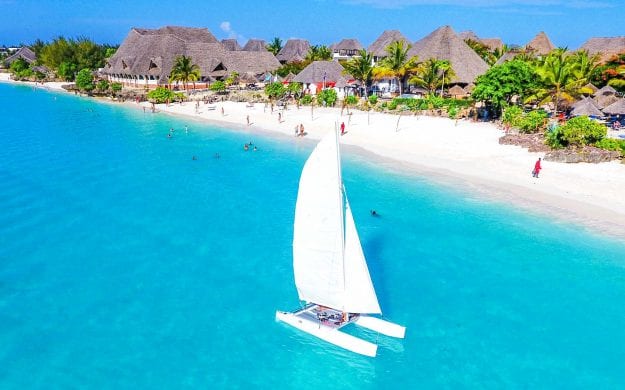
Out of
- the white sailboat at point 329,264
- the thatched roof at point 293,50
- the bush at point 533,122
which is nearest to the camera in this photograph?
the white sailboat at point 329,264

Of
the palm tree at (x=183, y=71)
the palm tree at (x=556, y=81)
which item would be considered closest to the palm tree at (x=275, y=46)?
the palm tree at (x=183, y=71)

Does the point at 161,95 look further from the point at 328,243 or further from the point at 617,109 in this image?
the point at 328,243

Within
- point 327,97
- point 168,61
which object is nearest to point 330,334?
point 327,97

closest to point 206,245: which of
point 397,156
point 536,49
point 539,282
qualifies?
point 539,282

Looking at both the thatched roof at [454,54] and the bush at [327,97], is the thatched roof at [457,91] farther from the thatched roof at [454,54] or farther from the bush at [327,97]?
the bush at [327,97]

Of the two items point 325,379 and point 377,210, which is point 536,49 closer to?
point 377,210

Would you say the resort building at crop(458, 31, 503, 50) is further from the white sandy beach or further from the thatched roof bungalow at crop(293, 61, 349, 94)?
the white sandy beach
